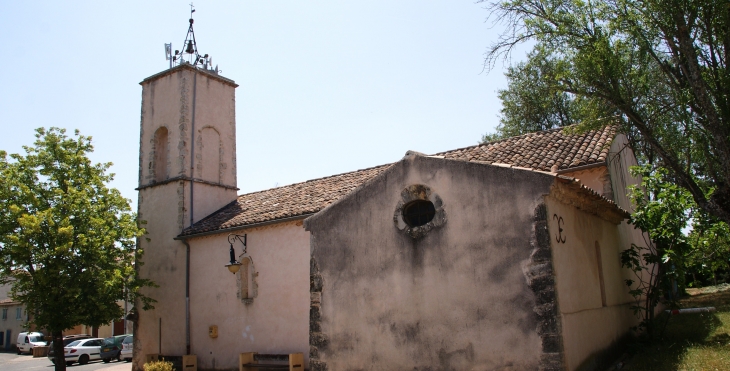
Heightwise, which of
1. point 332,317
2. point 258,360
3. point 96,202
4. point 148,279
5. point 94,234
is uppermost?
point 96,202

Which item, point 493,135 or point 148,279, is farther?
point 493,135

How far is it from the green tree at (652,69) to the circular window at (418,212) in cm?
454

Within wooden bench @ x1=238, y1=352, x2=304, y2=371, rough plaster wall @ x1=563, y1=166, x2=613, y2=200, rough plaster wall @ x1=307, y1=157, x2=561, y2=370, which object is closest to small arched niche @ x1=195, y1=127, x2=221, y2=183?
wooden bench @ x1=238, y1=352, x2=304, y2=371

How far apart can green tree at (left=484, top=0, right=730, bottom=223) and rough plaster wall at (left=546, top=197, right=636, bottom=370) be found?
2120mm

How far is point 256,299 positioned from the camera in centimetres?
1574

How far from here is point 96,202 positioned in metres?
18.0

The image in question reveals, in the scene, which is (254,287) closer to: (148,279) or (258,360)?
(258,360)

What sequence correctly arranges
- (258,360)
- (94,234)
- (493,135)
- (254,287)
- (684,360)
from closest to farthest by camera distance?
1. (684,360)
2. (258,360)
3. (254,287)
4. (94,234)
5. (493,135)

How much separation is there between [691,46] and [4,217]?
1830cm

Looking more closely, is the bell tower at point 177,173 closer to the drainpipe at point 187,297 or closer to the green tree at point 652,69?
the drainpipe at point 187,297

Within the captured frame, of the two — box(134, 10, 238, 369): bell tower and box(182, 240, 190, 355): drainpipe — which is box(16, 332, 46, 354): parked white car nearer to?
box(134, 10, 238, 369): bell tower

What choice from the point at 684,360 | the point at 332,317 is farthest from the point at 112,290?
the point at 684,360

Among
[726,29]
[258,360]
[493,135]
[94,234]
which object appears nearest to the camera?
[726,29]

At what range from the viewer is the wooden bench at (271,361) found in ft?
44.8
